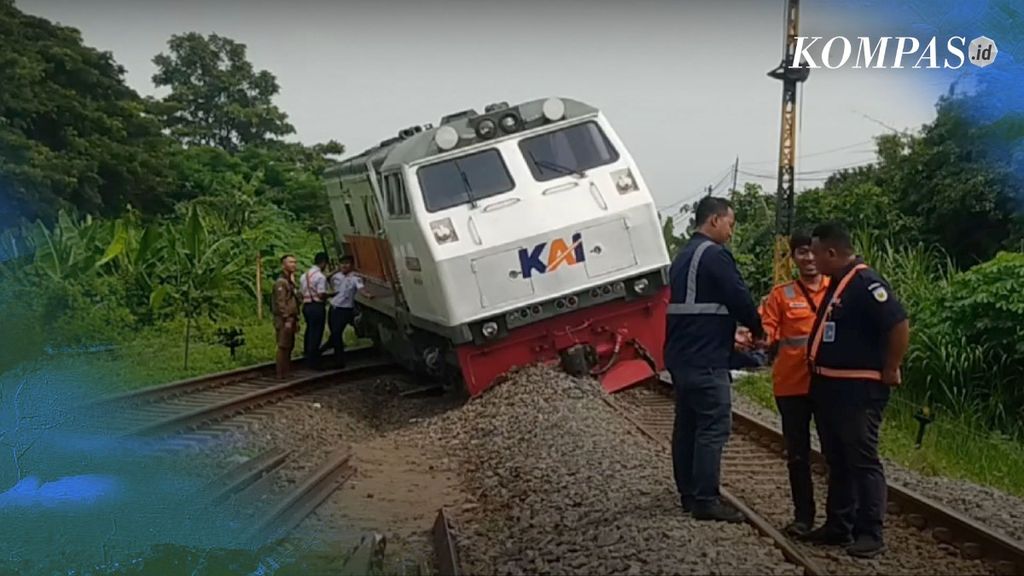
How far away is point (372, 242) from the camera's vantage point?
1363cm

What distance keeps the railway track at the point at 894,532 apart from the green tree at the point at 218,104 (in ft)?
27.9

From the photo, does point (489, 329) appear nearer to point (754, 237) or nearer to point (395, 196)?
point (395, 196)

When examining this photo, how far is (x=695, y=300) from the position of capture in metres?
5.95

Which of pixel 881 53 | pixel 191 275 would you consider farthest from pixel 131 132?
pixel 881 53

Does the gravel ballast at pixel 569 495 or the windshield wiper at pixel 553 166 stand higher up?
the windshield wiper at pixel 553 166

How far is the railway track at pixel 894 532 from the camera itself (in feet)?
17.9

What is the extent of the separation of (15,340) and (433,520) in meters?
2.86

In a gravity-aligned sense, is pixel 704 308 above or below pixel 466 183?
below

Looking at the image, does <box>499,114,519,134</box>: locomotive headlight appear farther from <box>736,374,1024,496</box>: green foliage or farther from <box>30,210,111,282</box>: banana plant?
<box>30,210,111,282</box>: banana plant

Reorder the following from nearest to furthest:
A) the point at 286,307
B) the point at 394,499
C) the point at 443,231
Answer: the point at 394,499, the point at 443,231, the point at 286,307

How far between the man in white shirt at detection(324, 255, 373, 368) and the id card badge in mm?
9770

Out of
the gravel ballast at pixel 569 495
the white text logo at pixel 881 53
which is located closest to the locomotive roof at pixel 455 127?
the gravel ballast at pixel 569 495

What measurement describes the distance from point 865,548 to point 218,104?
1760cm

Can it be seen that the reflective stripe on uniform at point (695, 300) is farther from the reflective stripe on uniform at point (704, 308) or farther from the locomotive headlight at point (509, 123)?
the locomotive headlight at point (509, 123)
